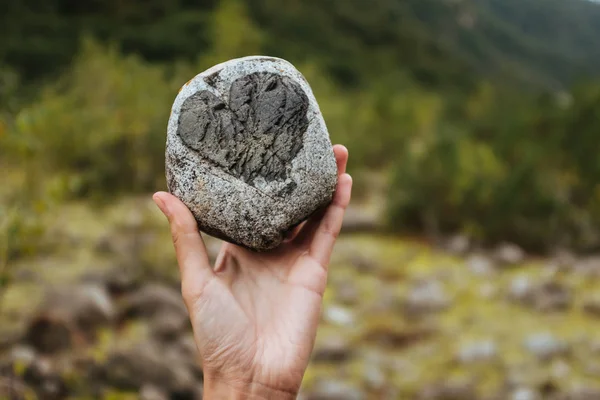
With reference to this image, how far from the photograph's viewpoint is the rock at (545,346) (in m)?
5.85

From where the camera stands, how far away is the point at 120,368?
456 centimetres

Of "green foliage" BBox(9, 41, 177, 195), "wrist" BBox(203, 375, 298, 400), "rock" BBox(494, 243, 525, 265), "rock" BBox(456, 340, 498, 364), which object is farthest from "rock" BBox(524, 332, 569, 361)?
"green foliage" BBox(9, 41, 177, 195)

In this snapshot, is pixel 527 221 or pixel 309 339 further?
pixel 527 221

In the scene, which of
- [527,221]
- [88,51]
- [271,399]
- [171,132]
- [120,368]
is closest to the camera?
[271,399]

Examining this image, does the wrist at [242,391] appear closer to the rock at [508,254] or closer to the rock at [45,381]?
the rock at [45,381]

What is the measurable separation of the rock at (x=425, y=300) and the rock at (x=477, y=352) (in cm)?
96

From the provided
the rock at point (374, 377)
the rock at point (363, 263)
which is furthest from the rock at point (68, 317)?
the rock at point (363, 263)

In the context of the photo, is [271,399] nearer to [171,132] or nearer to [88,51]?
[171,132]

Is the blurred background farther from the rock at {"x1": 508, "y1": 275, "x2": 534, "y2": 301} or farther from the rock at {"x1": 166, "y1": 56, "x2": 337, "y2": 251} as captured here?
the rock at {"x1": 166, "y1": 56, "x2": 337, "y2": 251}

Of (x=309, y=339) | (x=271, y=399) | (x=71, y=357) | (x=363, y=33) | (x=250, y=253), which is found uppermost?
(x=363, y=33)

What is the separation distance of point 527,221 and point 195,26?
1773 cm

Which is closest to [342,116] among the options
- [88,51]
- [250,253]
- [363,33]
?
[88,51]

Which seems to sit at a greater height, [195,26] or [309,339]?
[195,26]

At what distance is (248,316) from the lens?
7.46 ft
